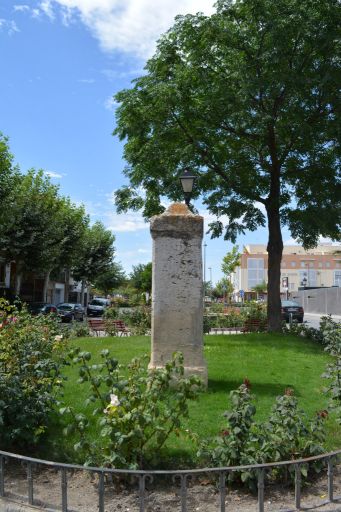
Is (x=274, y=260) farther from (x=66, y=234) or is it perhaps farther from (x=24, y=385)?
(x=66, y=234)

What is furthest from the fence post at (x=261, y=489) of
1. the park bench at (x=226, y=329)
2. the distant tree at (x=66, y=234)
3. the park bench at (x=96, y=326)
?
the distant tree at (x=66, y=234)

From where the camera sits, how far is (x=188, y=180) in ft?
36.0

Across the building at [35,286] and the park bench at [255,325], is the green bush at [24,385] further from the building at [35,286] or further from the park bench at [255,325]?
the building at [35,286]

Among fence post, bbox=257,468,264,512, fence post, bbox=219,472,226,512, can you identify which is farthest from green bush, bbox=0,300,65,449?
fence post, bbox=257,468,264,512

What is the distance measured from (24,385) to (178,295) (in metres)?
2.62

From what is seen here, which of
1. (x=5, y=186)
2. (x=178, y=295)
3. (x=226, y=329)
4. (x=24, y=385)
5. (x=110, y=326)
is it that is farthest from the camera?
(x=5, y=186)

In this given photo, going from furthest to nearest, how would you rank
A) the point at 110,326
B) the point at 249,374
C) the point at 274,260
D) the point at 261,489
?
the point at 110,326
the point at 274,260
the point at 249,374
the point at 261,489

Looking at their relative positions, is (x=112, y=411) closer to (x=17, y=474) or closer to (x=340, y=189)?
(x=17, y=474)

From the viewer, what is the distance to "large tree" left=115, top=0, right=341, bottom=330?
14609mm

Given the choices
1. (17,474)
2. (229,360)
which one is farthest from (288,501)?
(229,360)

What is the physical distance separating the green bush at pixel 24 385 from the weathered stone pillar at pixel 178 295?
57.3 inches

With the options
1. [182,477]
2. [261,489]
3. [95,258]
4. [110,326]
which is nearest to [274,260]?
[110,326]

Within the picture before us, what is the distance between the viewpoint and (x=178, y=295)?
23.2 feet

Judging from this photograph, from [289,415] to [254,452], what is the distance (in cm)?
48
